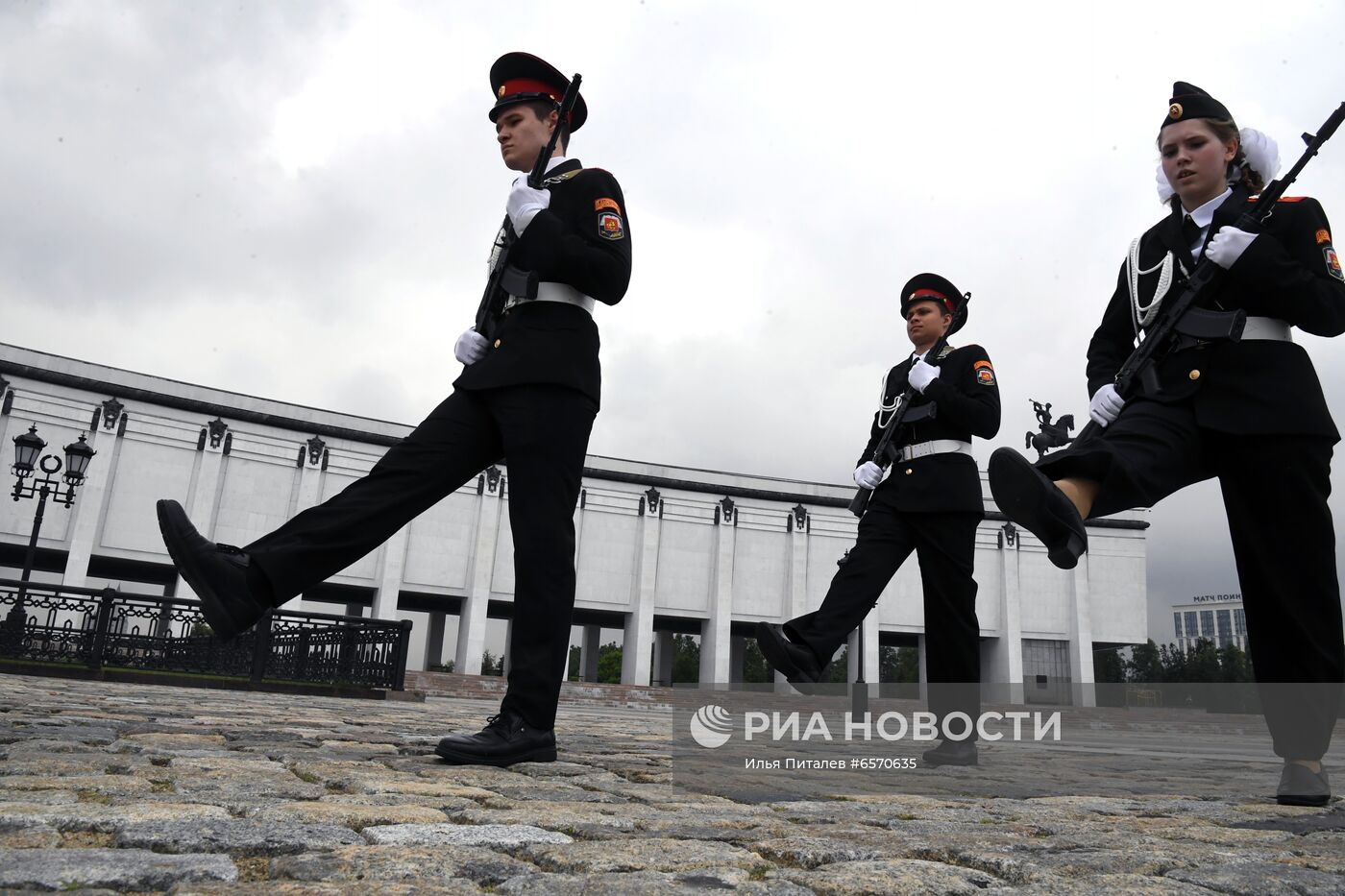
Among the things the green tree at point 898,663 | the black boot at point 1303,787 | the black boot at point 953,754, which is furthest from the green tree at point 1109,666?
the black boot at point 1303,787

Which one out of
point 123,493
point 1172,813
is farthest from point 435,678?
point 1172,813

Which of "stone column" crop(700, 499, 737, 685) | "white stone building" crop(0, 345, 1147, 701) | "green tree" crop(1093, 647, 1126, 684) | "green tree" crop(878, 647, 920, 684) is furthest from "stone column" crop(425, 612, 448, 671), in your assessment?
"green tree" crop(878, 647, 920, 684)

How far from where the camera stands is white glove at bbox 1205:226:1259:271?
2.98m

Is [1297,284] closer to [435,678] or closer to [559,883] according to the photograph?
[559,883]

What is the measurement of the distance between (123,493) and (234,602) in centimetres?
3704

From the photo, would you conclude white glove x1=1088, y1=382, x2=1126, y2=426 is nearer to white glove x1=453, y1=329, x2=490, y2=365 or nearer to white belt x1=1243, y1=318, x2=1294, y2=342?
white belt x1=1243, y1=318, x2=1294, y2=342

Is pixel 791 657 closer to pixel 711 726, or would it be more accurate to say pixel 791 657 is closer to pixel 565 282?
pixel 711 726

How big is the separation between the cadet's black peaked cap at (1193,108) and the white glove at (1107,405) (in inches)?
38.2

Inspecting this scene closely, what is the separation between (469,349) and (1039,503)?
2167mm

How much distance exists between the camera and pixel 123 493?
114 ft

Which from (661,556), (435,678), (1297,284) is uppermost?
(661,556)

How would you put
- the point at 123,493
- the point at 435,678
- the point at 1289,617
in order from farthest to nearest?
1. the point at 123,493
2. the point at 435,678
3. the point at 1289,617

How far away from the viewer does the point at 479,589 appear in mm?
38938

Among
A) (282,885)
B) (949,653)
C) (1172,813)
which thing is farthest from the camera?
(949,653)
